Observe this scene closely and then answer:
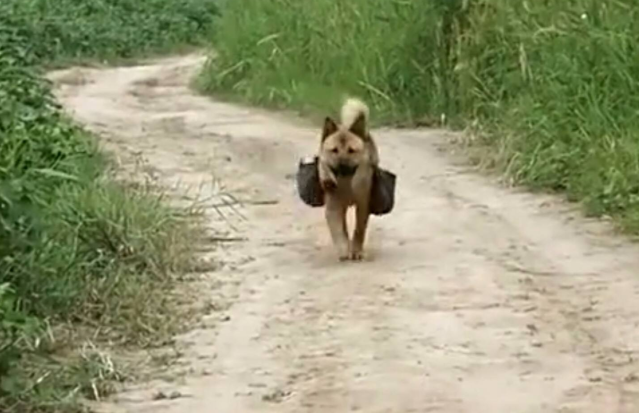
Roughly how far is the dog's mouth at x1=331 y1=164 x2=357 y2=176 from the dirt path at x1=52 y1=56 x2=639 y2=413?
0.46 meters

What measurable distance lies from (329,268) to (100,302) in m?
1.41

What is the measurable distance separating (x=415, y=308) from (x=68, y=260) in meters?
1.54

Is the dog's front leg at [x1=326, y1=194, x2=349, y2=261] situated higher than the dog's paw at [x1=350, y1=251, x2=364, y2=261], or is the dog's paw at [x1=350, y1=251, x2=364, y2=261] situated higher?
the dog's front leg at [x1=326, y1=194, x2=349, y2=261]

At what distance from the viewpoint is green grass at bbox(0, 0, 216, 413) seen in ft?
21.3

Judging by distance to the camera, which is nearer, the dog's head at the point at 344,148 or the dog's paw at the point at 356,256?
the dog's head at the point at 344,148

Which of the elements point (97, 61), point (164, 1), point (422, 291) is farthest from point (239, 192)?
point (164, 1)

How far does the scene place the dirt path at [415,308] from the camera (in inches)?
249

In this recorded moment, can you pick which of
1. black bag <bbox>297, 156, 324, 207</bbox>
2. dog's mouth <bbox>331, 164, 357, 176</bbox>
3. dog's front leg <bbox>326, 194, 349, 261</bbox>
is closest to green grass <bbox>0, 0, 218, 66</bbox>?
black bag <bbox>297, 156, 324, 207</bbox>

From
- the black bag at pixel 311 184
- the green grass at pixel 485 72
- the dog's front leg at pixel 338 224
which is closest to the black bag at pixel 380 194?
the dog's front leg at pixel 338 224

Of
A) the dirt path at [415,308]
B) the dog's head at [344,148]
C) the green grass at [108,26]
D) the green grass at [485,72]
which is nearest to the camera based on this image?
the dirt path at [415,308]

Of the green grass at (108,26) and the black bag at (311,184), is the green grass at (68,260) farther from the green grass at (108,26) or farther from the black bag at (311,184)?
the green grass at (108,26)

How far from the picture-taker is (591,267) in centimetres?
871

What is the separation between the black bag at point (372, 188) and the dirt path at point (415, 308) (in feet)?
0.90

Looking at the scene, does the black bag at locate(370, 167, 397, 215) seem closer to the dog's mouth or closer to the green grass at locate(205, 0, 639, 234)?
the dog's mouth
